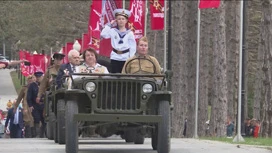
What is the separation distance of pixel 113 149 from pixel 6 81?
98.5 m

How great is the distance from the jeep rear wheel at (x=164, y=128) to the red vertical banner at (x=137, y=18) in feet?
57.9

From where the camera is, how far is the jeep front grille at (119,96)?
15000mm

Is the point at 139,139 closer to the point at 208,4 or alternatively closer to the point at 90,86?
the point at 90,86

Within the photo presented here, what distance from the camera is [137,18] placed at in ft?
112

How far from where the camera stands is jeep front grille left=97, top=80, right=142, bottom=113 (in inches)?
591

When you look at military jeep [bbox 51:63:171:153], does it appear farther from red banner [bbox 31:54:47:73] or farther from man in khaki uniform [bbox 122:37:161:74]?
red banner [bbox 31:54:47:73]

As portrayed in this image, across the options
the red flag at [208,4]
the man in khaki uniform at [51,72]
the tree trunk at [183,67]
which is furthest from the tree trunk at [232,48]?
the man in khaki uniform at [51,72]

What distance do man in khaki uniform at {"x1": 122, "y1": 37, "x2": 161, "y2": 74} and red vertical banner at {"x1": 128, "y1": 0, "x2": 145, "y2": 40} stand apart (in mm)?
16006

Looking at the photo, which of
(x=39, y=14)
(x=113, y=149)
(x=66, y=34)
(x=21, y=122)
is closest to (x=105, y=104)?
(x=113, y=149)

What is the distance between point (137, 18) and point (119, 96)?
62.8 feet

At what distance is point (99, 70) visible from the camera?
16.8m

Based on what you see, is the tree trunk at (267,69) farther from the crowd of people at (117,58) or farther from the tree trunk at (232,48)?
the tree trunk at (232,48)

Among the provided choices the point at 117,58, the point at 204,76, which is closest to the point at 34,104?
the point at 117,58

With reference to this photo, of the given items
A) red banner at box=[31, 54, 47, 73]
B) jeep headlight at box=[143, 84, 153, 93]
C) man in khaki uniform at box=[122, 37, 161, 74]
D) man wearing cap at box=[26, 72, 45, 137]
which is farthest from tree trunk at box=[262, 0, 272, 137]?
red banner at box=[31, 54, 47, 73]
